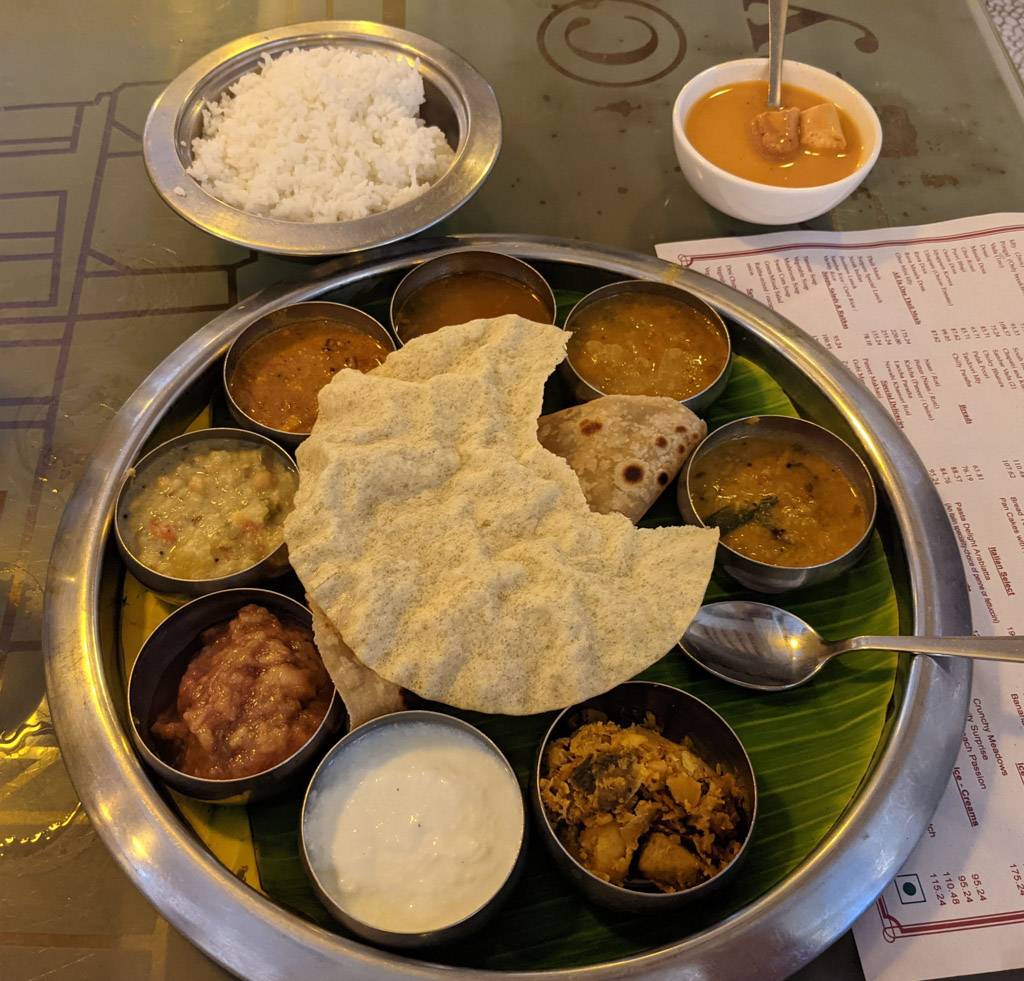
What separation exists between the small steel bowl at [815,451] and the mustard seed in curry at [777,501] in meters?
0.02

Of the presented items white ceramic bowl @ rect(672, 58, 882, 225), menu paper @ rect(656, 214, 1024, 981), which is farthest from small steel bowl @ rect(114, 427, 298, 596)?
white ceramic bowl @ rect(672, 58, 882, 225)

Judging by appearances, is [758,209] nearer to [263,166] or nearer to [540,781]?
[263,166]

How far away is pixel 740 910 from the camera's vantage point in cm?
151

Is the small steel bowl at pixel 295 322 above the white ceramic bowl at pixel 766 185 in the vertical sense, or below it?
below

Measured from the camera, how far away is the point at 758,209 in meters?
2.49

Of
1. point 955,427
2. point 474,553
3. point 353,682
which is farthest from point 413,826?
point 955,427

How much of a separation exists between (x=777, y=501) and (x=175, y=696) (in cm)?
146

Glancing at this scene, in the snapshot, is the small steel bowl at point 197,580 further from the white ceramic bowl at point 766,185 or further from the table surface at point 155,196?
the white ceramic bowl at point 766,185

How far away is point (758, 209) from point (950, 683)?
1492mm

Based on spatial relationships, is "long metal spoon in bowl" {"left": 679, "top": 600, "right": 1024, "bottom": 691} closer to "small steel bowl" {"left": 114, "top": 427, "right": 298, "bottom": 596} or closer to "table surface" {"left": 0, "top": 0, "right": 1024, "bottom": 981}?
"table surface" {"left": 0, "top": 0, "right": 1024, "bottom": 981}

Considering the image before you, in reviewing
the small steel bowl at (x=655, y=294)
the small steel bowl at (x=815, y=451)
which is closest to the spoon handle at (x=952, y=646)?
the small steel bowl at (x=815, y=451)

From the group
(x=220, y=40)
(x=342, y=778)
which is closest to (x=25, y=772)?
(x=342, y=778)

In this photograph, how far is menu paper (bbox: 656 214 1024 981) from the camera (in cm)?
160

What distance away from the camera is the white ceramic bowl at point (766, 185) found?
7.90 feet
